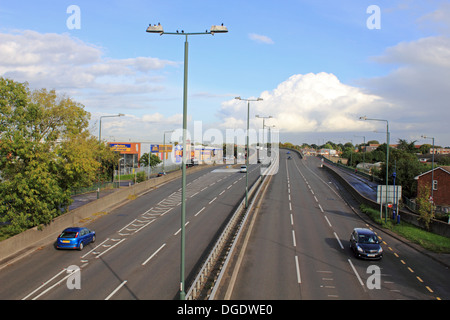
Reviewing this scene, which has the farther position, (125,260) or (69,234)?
(69,234)

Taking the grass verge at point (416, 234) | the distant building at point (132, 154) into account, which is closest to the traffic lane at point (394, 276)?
the grass verge at point (416, 234)

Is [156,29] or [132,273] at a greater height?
[156,29]

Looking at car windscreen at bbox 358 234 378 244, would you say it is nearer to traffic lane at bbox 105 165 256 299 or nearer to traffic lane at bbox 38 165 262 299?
traffic lane at bbox 105 165 256 299

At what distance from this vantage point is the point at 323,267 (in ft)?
63.4

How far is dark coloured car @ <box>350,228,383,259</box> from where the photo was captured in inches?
821

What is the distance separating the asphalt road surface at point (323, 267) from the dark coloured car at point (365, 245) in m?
0.44

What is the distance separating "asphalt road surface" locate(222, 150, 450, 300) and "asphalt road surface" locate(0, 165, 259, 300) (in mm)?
3461

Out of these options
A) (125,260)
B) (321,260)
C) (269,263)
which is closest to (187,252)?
(125,260)

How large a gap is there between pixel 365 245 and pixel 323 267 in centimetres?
375

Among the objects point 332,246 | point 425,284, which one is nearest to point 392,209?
point 332,246

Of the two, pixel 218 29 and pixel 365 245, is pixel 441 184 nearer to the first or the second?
pixel 365 245

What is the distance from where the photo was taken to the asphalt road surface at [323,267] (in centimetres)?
1579

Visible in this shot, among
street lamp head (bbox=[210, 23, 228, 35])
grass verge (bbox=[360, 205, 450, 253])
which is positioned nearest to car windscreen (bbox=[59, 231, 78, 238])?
street lamp head (bbox=[210, 23, 228, 35])
